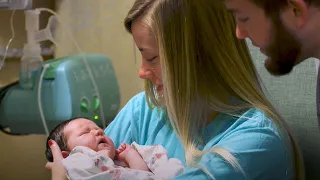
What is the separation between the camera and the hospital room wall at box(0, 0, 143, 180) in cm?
224

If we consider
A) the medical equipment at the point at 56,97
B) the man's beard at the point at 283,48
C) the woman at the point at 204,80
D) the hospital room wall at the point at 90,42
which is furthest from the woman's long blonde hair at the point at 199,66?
the hospital room wall at the point at 90,42

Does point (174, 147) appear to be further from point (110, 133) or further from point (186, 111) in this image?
point (110, 133)

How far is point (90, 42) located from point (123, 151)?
969 mm

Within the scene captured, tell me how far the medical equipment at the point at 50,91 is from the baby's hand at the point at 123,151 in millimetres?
545

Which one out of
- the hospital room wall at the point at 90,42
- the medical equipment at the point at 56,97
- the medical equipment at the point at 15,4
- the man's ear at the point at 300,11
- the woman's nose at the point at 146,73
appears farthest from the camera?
the hospital room wall at the point at 90,42

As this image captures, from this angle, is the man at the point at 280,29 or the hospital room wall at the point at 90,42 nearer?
the man at the point at 280,29

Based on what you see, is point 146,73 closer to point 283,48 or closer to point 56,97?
point 283,48

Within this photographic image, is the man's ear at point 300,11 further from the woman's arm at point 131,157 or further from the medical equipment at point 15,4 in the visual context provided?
the medical equipment at point 15,4

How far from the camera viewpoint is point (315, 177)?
1.39 metres

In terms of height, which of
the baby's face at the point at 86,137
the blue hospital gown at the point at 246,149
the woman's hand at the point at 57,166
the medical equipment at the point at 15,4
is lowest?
the woman's hand at the point at 57,166

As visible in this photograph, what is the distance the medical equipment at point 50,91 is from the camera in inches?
77.7

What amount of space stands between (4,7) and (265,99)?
1230mm

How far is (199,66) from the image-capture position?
1.33m

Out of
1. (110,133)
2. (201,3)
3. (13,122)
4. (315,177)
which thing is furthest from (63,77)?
(315,177)
